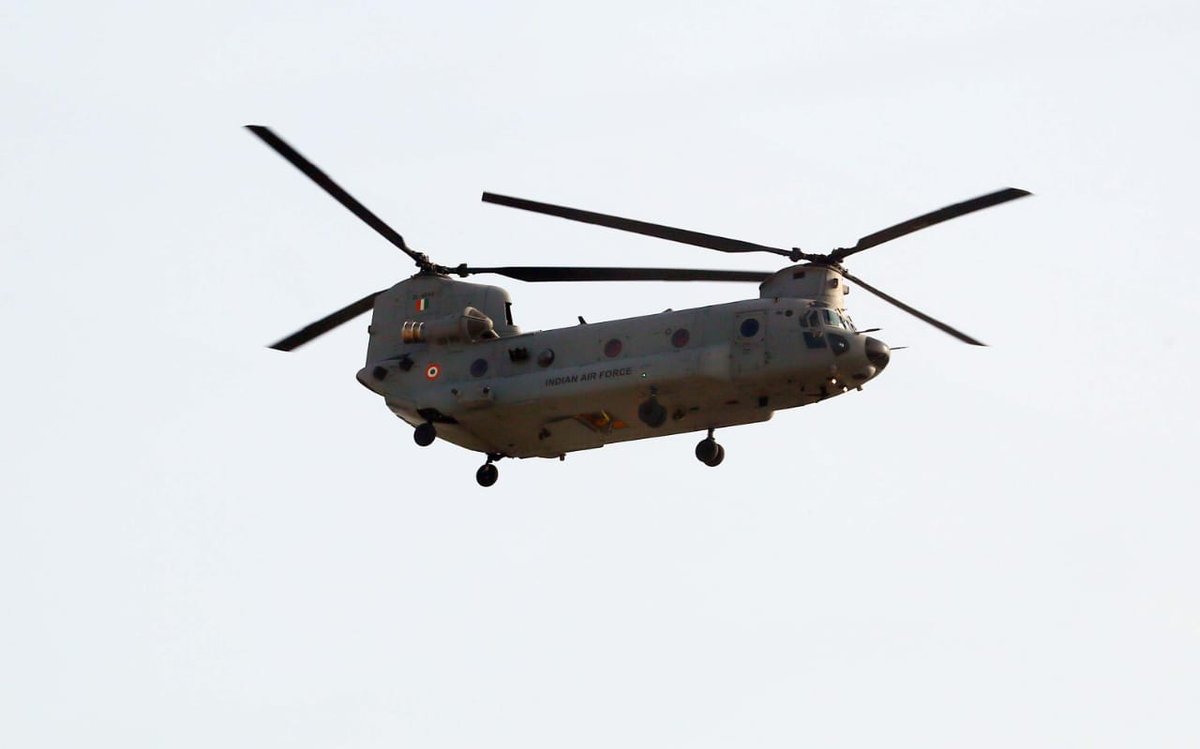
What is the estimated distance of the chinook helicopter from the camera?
146 feet

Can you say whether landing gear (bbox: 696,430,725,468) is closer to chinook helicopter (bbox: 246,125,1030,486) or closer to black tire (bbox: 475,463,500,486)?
chinook helicopter (bbox: 246,125,1030,486)

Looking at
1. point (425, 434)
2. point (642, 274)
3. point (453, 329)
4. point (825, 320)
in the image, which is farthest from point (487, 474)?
point (825, 320)

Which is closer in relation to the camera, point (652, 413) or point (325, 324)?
point (652, 413)

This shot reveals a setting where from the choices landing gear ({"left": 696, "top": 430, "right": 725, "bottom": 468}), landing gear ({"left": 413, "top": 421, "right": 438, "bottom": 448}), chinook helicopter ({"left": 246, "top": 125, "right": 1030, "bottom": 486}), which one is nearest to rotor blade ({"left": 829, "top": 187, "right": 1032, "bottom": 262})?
chinook helicopter ({"left": 246, "top": 125, "right": 1030, "bottom": 486})

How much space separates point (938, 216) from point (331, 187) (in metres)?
13.9

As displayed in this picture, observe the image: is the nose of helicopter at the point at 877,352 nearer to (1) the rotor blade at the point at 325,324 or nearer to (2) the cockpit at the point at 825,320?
(2) the cockpit at the point at 825,320

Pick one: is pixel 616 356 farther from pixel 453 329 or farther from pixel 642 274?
pixel 453 329

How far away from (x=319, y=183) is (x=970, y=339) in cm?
1521

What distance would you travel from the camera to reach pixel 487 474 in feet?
160

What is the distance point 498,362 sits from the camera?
4775 centimetres

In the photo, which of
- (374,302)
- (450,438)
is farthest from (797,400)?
(374,302)

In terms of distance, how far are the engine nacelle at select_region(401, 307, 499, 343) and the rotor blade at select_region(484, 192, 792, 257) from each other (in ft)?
12.5

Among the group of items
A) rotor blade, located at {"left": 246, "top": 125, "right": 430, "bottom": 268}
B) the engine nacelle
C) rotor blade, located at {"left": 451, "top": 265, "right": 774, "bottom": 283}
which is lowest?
the engine nacelle

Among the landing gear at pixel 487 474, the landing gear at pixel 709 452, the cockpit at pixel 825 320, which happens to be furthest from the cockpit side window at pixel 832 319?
the landing gear at pixel 487 474
